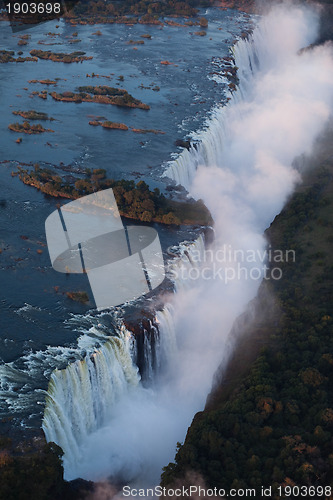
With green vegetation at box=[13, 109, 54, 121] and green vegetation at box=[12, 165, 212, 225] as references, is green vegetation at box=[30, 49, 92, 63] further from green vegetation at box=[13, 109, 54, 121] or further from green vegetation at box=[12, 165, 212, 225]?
green vegetation at box=[12, 165, 212, 225]

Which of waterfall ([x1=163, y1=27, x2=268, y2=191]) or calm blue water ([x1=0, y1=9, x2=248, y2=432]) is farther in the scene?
waterfall ([x1=163, y1=27, x2=268, y2=191])

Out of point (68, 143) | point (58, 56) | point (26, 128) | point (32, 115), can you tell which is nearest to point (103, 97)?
point (32, 115)

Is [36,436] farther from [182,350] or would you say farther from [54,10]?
[54,10]

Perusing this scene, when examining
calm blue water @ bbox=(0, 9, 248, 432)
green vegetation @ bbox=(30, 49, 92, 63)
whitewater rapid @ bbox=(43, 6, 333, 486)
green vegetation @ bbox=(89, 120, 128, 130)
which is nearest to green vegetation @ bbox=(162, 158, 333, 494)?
whitewater rapid @ bbox=(43, 6, 333, 486)

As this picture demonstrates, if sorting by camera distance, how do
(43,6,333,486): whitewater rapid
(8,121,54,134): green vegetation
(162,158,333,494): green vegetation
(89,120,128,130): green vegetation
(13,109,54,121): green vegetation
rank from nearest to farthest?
1. (162,158,333,494): green vegetation
2. (43,6,333,486): whitewater rapid
3. (8,121,54,134): green vegetation
4. (13,109,54,121): green vegetation
5. (89,120,128,130): green vegetation

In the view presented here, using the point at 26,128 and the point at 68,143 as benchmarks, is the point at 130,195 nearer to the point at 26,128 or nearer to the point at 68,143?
the point at 68,143
